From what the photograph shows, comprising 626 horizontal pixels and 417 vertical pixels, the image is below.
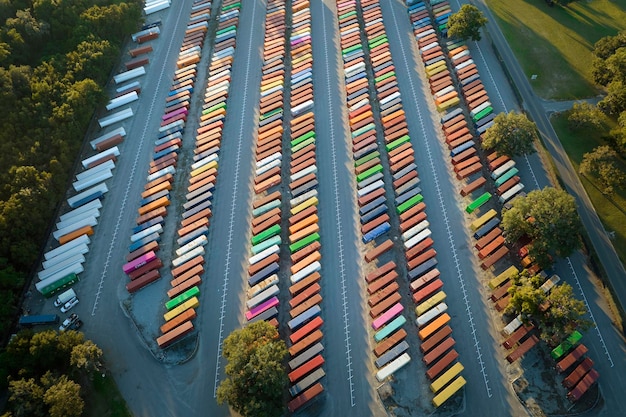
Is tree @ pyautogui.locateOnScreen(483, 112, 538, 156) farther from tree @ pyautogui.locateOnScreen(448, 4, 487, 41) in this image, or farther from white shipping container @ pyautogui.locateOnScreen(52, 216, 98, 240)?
white shipping container @ pyautogui.locateOnScreen(52, 216, 98, 240)

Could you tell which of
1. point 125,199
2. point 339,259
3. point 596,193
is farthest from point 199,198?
point 596,193

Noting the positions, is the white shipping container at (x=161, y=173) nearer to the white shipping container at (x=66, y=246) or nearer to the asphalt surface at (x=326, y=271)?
the asphalt surface at (x=326, y=271)

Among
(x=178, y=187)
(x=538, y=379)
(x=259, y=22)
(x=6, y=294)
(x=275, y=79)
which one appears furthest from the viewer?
(x=259, y=22)

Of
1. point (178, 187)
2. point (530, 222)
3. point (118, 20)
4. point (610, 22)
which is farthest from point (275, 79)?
point (610, 22)

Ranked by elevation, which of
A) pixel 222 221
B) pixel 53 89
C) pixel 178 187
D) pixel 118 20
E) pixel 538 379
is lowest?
pixel 538 379

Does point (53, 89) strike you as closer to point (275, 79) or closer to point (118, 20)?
point (118, 20)

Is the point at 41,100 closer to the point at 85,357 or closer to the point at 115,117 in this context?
the point at 115,117
